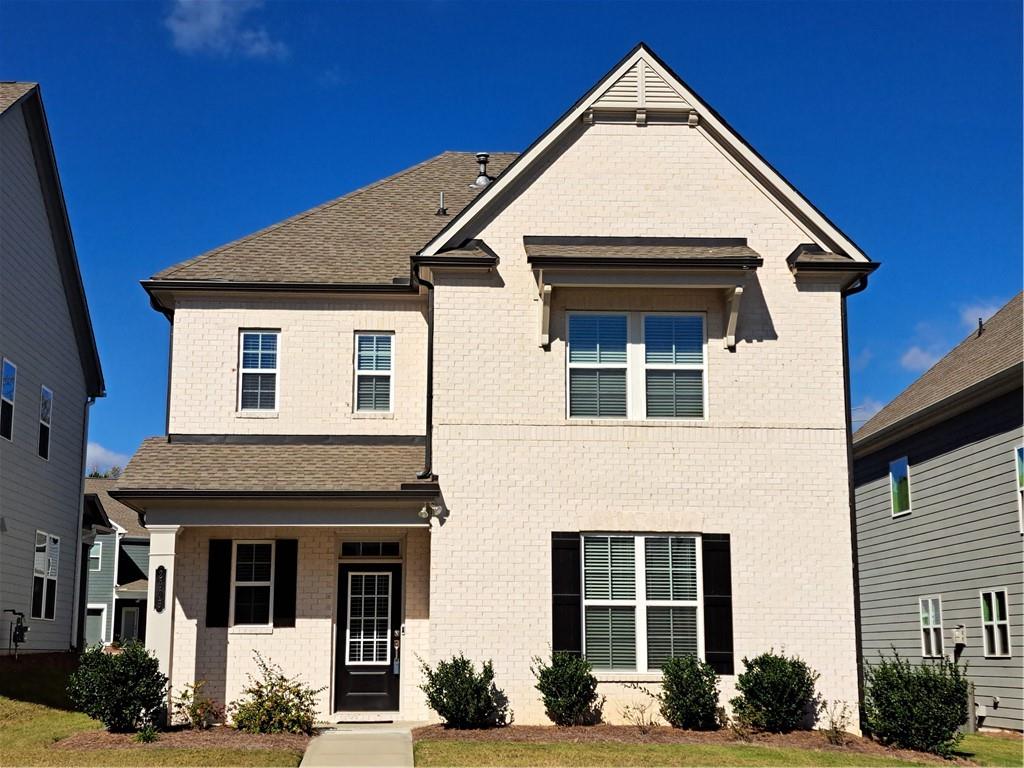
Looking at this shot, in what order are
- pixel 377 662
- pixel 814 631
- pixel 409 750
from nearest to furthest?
pixel 409 750
pixel 814 631
pixel 377 662

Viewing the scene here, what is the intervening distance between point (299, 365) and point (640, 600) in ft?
22.3

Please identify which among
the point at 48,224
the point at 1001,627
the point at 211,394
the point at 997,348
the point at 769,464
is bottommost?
the point at 1001,627

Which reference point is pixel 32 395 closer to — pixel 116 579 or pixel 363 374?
pixel 363 374

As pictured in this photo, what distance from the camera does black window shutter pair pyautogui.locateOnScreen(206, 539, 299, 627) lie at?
18.1 m

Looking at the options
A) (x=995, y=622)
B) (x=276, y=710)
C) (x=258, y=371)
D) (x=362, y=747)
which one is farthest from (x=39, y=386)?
(x=995, y=622)

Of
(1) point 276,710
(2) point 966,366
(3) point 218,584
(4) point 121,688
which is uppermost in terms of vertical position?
(2) point 966,366

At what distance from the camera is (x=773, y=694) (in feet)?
53.2

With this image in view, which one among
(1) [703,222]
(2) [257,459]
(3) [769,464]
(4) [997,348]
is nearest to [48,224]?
(2) [257,459]

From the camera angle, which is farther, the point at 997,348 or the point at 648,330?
the point at 997,348

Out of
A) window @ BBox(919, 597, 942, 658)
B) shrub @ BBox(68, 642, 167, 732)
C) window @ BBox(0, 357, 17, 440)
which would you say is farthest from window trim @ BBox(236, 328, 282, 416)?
window @ BBox(919, 597, 942, 658)

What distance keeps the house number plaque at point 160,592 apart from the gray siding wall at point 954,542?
14.2 m

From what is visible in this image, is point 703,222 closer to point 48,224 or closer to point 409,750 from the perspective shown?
point 409,750

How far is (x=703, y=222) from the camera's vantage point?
1855 cm

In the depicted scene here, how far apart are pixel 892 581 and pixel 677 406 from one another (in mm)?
11400
